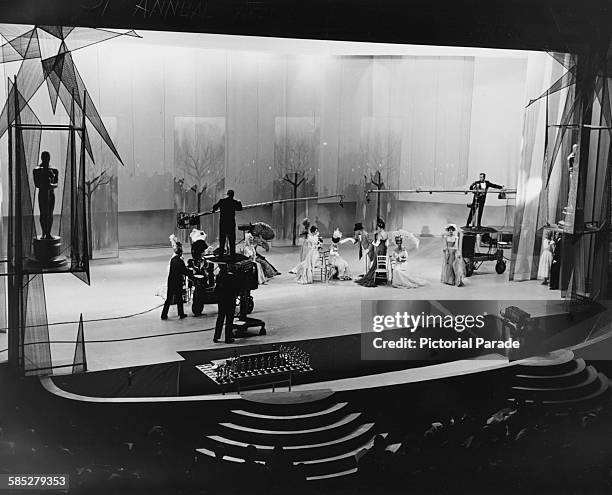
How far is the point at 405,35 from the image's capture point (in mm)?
7660

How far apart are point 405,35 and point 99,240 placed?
322cm

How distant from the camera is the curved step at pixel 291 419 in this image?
279 inches

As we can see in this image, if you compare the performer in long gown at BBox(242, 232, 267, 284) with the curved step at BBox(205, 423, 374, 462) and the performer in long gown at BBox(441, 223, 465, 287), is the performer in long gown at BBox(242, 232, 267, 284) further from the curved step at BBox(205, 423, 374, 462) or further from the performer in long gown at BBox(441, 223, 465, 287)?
the performer in long gown at BBox(441, 223, 465, 287)

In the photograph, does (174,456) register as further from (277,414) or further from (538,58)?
(538,58)

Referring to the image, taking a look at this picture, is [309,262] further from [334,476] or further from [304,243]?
[334,476]

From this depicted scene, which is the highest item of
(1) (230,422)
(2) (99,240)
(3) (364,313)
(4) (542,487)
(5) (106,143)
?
(5) (106,143)

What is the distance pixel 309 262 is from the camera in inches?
323

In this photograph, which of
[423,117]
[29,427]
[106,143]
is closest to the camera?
[29,427]

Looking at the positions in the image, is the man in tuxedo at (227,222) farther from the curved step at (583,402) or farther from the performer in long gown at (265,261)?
the curved step at (583,402)

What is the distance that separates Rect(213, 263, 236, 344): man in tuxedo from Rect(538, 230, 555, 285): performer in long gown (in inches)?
125

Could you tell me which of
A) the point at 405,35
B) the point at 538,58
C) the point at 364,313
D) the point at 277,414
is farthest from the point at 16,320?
the point at 538,58

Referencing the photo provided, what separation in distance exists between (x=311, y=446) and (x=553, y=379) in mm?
2345

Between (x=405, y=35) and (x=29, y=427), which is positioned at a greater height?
(x=405, y=35)

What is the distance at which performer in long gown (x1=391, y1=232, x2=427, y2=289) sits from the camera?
8.36m
